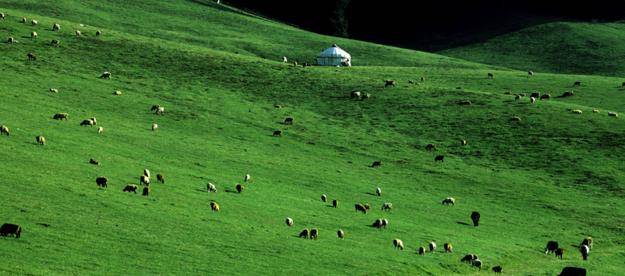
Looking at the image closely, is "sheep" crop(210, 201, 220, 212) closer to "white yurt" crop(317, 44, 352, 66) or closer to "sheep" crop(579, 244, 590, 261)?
"sheep" crop(579, 244, 590, 261)

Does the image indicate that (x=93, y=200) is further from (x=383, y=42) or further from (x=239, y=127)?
(x=383, y=42)

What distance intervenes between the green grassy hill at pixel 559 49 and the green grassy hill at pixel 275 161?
2926 cm

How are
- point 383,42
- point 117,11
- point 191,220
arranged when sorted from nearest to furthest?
point 191,220 < point 117,11 < point 383,42

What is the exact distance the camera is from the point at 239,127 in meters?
73.8

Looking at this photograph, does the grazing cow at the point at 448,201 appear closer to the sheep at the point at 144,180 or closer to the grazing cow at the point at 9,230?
the sheep at the point at 144,180

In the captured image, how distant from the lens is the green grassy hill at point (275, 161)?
40562 mm

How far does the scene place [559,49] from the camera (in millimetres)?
140625

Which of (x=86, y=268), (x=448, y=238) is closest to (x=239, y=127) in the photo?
(x=448, y=238)

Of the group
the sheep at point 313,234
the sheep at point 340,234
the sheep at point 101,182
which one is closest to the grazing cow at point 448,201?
the sheep at point 340,234

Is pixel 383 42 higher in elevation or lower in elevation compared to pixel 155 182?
higher

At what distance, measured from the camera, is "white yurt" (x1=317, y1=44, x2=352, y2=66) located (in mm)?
113188

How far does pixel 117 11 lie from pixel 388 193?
241 feet

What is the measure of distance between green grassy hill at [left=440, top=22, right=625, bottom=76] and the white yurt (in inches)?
1169

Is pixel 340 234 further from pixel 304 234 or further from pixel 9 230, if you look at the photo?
pixel 9 230
